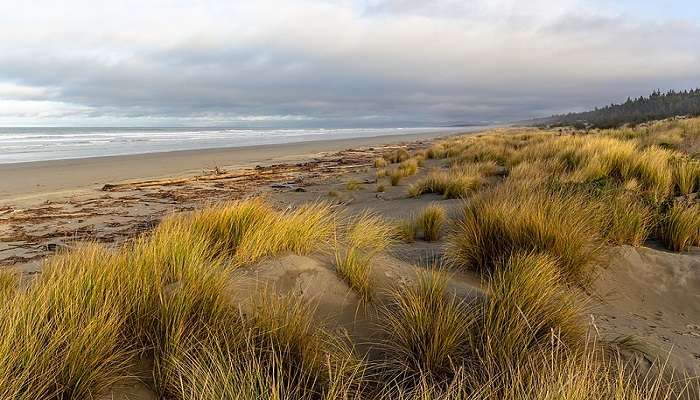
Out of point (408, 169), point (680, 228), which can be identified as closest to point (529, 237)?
point (680, 228)

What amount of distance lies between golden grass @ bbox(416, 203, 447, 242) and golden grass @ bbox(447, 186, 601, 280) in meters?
0.96

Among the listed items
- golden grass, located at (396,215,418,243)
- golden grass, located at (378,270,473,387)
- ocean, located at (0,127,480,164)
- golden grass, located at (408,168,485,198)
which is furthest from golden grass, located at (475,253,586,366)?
ocean, located at (0,127,480,164)

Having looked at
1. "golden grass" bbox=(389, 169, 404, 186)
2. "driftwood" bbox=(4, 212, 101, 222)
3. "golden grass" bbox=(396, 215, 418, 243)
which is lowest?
"golden grass" bbox=(389, 169, 404, 186)

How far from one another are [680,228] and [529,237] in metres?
2.12

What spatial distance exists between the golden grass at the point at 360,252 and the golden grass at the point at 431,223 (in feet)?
1.59

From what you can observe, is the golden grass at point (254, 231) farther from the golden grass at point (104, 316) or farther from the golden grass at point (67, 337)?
the golden grass at point (67, 337)

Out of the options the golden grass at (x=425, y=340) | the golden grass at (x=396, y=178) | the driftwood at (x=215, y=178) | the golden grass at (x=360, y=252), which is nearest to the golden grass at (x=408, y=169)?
the golden grass at (x=396, y=178)

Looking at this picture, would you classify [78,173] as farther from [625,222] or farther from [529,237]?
[625,222]

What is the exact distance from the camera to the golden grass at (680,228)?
4.78 metres

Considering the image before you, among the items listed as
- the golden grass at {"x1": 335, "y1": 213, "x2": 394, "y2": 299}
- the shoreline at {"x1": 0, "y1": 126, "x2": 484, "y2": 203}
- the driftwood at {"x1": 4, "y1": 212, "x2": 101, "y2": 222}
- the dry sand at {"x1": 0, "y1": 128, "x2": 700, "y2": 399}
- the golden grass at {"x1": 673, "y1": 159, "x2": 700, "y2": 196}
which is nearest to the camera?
the dry sand at {"x1": 0, "y1": 128, "x2": 700, "y2": 399}

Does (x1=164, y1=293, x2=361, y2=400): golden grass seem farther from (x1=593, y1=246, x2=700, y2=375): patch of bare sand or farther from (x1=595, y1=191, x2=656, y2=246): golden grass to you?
(x1=595, y1=191, x2=656, y2=246): golden grass

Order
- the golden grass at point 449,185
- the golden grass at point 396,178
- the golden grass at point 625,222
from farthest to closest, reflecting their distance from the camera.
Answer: the golden grass at point 396,178
the golden grass at point 449,185
the golden grass at point 625,222

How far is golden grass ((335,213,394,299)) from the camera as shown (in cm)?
344

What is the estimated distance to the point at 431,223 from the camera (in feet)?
18.8
